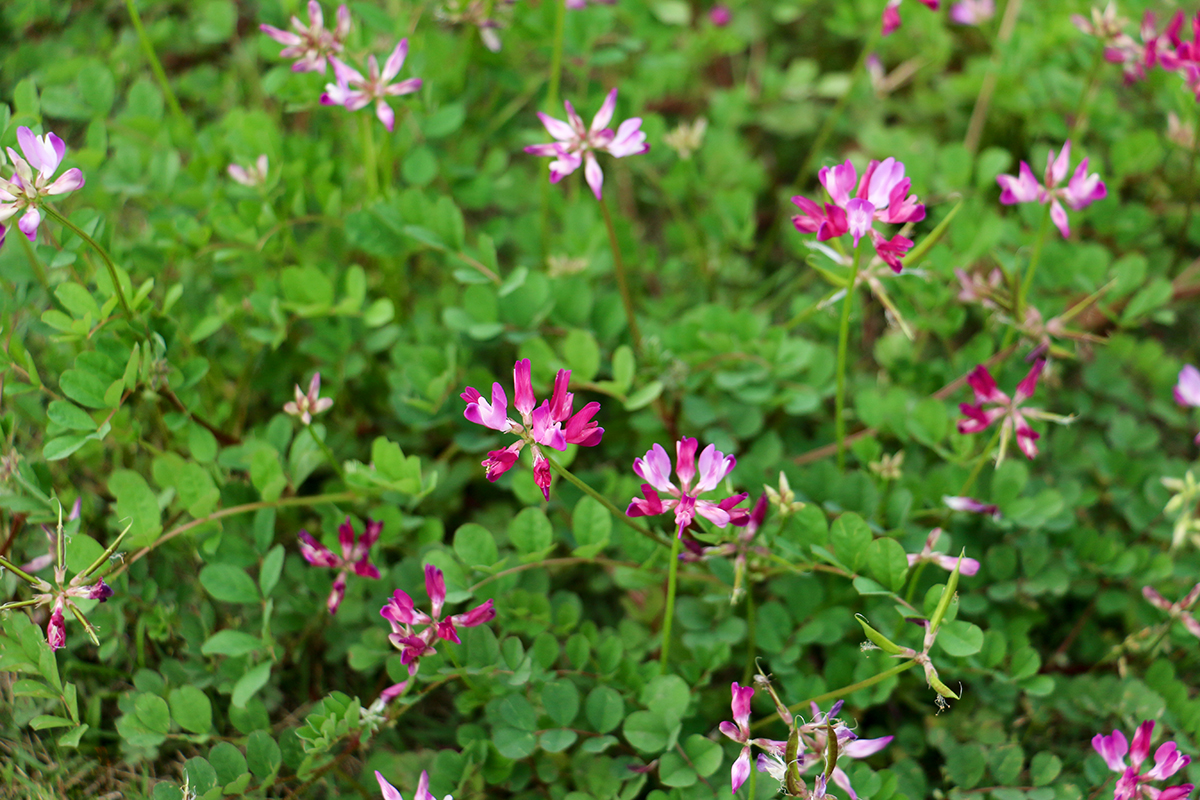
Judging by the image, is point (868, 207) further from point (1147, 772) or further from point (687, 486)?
point (1147, 772)

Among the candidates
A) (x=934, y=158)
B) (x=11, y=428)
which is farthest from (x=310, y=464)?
(x=934, y=158)

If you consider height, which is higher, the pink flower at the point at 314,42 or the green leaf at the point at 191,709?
the pink flower at the point at 314,42

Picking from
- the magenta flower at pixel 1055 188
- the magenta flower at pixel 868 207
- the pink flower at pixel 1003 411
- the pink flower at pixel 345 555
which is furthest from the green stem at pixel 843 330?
the pink flower at pixel 345 555

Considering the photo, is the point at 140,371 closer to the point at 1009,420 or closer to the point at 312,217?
the point at 312,217

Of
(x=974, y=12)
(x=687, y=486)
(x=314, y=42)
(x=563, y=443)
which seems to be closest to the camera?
(x=563, y=443)

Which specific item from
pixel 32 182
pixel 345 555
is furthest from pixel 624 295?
pixel 32 182

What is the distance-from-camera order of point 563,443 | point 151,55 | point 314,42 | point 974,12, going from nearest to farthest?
point 563,443 < point 314,42 < point 151,55 < point 974,12

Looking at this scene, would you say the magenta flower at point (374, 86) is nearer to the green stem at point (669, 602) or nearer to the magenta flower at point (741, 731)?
the green stem at point (669, 602)

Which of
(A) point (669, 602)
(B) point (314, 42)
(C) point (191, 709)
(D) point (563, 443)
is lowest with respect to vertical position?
(C) point (191, 709)
